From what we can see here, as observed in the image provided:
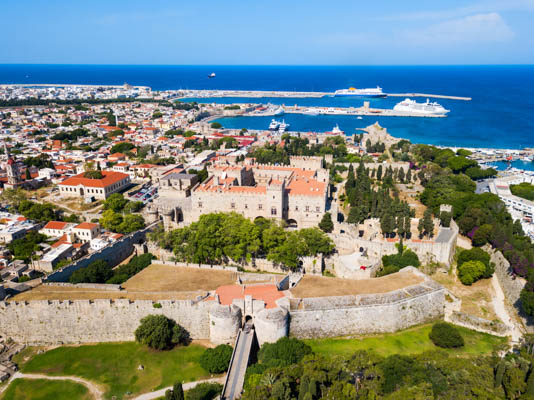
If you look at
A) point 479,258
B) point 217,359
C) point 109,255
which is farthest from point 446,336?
point 109,255

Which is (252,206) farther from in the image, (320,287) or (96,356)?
(96,356)

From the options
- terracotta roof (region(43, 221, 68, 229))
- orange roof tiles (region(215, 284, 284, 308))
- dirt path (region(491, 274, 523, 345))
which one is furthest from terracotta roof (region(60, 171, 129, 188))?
dirt path (region(491, 274, 523, 345))

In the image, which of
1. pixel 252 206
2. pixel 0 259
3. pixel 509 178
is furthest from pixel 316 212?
pixel 509 178

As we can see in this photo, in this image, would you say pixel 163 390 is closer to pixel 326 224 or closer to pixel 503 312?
pixel 326 224

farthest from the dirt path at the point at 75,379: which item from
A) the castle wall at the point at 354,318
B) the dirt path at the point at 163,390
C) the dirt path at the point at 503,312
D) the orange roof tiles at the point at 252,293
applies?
the dirt path at the point at 503,312

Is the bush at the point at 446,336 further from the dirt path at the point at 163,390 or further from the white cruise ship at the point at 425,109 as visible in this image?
the white cruise ship at the point at 425,109

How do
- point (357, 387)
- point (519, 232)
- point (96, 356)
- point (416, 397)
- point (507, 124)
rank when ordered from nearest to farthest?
point (416, 397), point (357, 387), point (96, 356), point (519, 232), point (507, 124)
